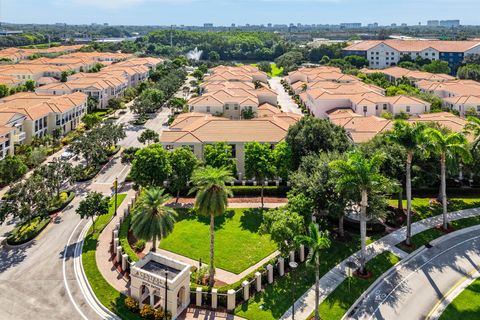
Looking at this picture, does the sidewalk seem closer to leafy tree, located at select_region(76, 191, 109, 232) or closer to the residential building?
leafy tree, located at select_region(76, 191, 109, 232)

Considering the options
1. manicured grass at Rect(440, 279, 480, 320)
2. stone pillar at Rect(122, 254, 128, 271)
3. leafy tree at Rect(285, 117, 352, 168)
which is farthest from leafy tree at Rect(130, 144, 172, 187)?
manicured grass at Rect(440, 279, 480, 320)

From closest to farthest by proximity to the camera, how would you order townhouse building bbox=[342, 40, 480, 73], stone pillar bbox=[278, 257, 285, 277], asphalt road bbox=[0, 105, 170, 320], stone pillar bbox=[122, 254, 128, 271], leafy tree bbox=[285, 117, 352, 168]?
asphalt road bbox=[0, 105, 170, 320] → stone pillar bbox=[278, 257, 285, 277] → stone pillar bbox=[122, 254, 128, 271] → leafy tree bbox=[285, 117, 352, 168] → townhouse building bbox=[342, 40, 480, 73]

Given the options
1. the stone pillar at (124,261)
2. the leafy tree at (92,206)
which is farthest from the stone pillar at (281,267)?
the leafy tree at (92,206)

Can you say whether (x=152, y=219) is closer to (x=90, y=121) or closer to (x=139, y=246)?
(x=139, y=246)

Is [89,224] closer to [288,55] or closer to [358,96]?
[358,96]

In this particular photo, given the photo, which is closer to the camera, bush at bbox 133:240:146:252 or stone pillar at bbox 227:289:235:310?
stone pillar at bbox 227:289:235:310

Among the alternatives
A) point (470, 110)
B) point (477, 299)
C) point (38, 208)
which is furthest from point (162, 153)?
point (470, 110)
